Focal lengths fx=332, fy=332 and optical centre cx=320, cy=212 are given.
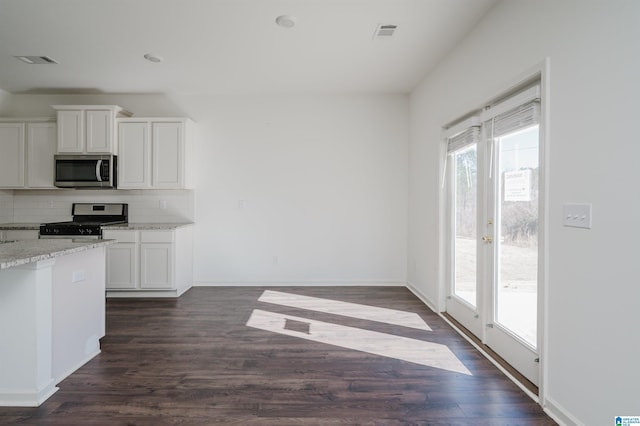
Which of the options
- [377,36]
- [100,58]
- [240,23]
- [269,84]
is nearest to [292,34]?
[240,23]

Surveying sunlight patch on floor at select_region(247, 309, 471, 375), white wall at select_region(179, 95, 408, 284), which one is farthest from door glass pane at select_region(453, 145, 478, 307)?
white wall at select_region(179, 95, 408, 284)

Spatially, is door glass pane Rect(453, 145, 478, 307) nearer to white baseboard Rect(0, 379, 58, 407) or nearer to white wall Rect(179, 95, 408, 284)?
white wall Rect(179, 95, 408, 284)

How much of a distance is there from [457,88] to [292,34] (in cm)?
170

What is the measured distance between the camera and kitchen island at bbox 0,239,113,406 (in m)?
2.06

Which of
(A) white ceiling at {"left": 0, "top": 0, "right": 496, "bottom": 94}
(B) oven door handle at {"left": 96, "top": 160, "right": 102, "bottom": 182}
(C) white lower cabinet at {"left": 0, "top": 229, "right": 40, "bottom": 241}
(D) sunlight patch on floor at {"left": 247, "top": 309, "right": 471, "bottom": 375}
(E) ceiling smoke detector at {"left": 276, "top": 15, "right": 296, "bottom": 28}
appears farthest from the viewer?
(B) oven door handle at {"left": 96, "top": 160, "right": 102, "bottom": 182}

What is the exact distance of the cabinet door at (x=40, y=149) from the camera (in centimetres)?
457

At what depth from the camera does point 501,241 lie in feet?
8.80

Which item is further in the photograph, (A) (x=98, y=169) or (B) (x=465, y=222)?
(A) (x=98, y=169)

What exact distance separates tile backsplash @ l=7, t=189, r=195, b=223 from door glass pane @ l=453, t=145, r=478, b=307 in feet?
12.0

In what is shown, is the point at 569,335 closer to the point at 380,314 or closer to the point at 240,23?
the point at 380,314

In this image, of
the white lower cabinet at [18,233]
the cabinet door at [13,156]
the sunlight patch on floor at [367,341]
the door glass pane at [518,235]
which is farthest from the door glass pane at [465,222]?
the cabinet door at [13,156]

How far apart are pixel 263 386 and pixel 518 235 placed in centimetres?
212

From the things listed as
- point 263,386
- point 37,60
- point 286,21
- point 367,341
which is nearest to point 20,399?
point 263,386

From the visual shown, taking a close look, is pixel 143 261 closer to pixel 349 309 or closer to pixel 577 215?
pixel 349 309
